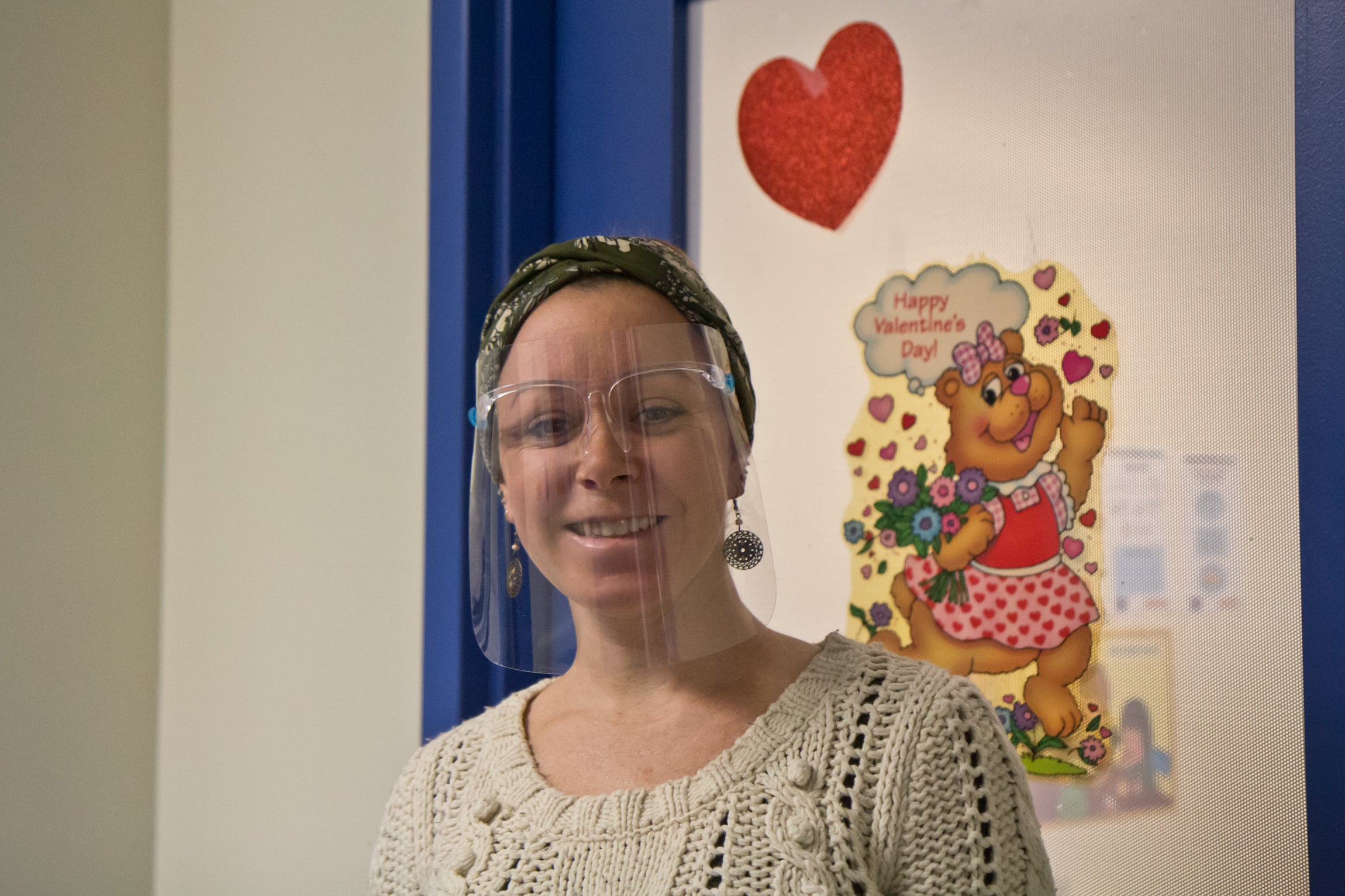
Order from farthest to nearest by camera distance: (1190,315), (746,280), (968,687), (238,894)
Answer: (238,894) → (746,280) → (1190,315) → (968,687)

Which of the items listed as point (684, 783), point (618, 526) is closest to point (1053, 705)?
point (684, 783)

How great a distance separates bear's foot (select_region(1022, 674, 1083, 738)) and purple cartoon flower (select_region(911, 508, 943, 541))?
22 centimetres

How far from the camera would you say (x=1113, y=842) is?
1.28 metres

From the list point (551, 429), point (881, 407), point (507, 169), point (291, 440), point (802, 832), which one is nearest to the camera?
point (802, 832)

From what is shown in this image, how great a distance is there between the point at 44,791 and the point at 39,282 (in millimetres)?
785

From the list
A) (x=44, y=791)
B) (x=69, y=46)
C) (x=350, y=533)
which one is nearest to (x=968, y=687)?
(x=350, y=533)

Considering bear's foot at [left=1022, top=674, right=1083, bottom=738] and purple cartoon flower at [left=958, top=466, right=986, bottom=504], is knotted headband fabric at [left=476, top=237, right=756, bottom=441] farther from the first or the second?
bear's foot at [left=1022, top=674, right=1083, bottom=738]

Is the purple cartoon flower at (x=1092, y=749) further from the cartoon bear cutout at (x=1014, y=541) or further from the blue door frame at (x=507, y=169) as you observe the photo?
the blue door frame at (x=507, y=169)

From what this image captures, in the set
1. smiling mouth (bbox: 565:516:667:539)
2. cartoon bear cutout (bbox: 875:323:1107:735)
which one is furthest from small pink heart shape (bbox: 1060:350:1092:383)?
smiling mouth (bbox: 565:516:667:539)

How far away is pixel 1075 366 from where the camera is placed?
4.30ft

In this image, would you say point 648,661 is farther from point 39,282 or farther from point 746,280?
point 39,282

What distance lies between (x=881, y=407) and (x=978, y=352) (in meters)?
0.15

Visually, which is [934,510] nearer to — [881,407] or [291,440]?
[881,407]

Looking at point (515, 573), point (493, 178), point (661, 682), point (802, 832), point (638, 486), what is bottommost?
point (802, 832)
